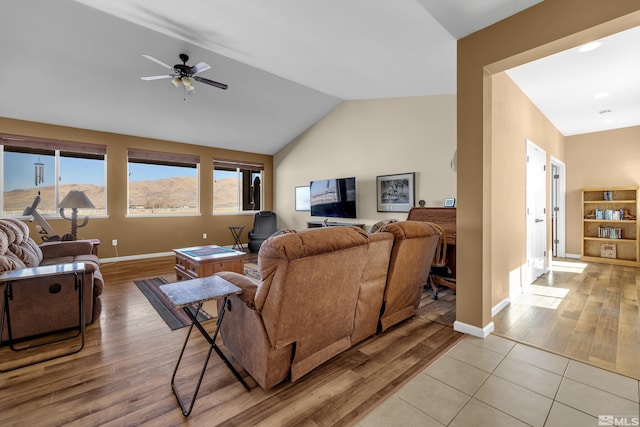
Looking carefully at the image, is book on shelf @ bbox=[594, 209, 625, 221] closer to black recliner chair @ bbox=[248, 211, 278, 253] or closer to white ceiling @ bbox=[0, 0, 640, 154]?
white ceiling @ bbox=[0, 0, 640, 154]

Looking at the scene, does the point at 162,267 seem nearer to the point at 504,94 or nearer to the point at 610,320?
the point at 504,94

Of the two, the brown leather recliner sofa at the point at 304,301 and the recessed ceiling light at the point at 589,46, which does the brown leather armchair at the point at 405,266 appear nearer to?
the brown leather recliner sofa at the point at 304,301

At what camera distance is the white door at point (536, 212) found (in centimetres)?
374

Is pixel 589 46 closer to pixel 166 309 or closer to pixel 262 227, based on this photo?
pixel 166 309

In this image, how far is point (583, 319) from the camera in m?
2.73

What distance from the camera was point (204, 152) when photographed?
268 inches

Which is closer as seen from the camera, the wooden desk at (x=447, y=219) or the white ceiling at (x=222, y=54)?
the white ceiling at (x=222, y=54)

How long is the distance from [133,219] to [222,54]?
13.2 ft

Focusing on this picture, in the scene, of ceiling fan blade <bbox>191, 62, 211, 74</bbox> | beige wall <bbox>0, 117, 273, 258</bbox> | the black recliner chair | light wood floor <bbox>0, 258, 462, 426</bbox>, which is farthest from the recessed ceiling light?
beige wall <bbox>0, 117, 273, 258</bbox>

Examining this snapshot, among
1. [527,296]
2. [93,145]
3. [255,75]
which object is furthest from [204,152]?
[527,296]

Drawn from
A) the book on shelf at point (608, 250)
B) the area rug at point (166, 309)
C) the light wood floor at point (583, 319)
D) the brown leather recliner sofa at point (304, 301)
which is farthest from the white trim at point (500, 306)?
the book on shelf at point (608, 250)

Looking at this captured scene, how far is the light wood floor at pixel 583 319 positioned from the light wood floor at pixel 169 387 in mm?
752

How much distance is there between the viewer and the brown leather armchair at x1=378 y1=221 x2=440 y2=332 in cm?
235

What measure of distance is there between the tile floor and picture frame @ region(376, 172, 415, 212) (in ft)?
10.3
